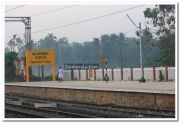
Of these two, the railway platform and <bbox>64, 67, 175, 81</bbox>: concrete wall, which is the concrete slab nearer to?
the railway platform

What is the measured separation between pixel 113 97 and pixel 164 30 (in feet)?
110

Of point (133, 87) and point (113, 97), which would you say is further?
point (133, 87)

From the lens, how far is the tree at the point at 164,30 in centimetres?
4870

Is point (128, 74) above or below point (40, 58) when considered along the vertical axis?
below

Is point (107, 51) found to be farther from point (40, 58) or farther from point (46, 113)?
point (46, 113)

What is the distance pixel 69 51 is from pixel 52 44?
32.2 feet

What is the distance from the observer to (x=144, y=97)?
18.0 meters

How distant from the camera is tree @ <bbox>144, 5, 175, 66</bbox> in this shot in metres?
48.7

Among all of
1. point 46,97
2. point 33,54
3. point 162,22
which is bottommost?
point 46,97

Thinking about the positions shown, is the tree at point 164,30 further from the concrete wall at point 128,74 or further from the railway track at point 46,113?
the railway track at point 46,113

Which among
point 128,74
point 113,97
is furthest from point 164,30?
point 113,97

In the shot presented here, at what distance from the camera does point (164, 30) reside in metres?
52.4

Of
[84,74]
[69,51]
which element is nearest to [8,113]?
[84,74]
